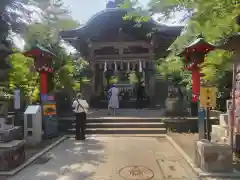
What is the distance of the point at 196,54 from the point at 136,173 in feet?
15.0

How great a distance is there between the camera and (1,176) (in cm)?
538

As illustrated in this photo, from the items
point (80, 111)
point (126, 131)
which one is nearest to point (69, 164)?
point (80, 111)

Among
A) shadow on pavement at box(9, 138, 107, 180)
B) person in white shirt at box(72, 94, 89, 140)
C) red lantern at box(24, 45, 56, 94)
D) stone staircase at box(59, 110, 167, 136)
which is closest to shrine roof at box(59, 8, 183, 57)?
red lantern at box(24, 45, 56, 94)

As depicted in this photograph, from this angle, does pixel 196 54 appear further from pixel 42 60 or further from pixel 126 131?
pixel 42 60

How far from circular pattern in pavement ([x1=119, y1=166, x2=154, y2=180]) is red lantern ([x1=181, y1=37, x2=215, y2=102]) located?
12.2 ft

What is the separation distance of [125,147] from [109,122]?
3.41m

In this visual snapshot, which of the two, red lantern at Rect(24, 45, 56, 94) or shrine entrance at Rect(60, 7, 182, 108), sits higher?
shrine entrance at Rect(60, 7, 182, 108)

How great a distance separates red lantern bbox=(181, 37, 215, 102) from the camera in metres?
7.64

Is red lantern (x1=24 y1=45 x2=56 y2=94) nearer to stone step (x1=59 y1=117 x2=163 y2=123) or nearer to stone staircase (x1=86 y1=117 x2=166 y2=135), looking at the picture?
stone step (x1=59 y1=117 x2=163 y2=123)

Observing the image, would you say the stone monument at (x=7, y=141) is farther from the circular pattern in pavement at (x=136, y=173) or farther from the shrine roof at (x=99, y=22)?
the shrine roof at (x=99, y=22)

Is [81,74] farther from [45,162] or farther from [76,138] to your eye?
[45,162]

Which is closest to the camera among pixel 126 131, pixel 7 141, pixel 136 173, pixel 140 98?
pixel 136 173

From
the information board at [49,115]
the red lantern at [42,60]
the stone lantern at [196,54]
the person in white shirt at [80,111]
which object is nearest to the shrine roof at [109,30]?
the red lantern at [42,60]

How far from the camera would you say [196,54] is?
8.02m
